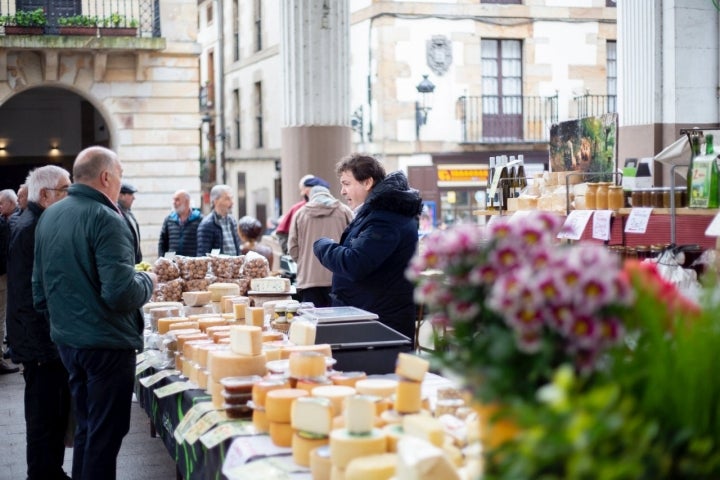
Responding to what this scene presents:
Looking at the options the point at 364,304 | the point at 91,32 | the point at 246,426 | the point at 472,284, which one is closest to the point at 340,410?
the point at 246,426

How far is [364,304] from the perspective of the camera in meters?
4.80

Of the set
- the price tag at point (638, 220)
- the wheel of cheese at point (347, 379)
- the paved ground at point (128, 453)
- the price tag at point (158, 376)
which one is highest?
the price tag at point (638, 220)

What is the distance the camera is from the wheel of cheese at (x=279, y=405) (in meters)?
2.83

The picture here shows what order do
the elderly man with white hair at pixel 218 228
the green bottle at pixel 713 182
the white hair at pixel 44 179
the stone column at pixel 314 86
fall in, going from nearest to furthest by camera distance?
1. the green bottle at pixel 713 182
2. the white hair at pixel 44 179
3. the stone column at pixel 314 86
4. the elderly man with white hair at pixel 218 228

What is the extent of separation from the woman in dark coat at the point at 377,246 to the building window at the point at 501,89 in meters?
17.5

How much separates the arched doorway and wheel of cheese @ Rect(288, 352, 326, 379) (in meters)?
15.8

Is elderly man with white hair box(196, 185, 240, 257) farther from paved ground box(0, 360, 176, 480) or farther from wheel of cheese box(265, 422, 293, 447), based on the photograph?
wheel of cheese box(265, 422, 293, 447)

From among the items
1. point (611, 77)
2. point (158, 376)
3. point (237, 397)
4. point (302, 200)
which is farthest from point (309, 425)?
point (611, 77)

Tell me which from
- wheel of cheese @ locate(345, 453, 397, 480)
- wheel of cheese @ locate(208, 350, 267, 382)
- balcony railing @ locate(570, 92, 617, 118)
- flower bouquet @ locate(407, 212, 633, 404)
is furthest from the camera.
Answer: balcony railing @ locate(570, 92, 617, 118)

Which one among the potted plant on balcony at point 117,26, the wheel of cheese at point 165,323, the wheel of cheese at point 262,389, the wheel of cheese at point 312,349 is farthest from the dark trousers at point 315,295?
the potted plant on balcony at point 117,26

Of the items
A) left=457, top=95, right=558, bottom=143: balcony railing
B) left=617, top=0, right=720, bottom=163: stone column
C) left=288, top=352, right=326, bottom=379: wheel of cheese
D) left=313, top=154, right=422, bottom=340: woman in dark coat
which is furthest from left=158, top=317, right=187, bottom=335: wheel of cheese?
left=457, top=95, right=558, bottom=143: balcony railing

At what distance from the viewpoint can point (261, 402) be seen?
9.91ft

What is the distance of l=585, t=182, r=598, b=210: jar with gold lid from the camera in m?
5.45

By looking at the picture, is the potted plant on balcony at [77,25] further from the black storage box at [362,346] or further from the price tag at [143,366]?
the black storage box at [362,346]
